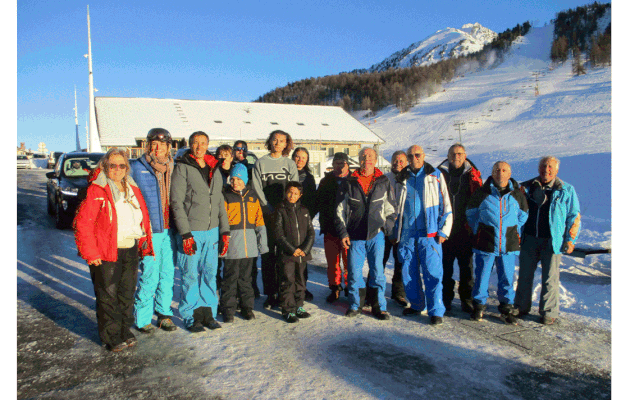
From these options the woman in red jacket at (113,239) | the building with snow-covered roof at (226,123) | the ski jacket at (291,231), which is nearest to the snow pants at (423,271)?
the ski jacket at (291,231)

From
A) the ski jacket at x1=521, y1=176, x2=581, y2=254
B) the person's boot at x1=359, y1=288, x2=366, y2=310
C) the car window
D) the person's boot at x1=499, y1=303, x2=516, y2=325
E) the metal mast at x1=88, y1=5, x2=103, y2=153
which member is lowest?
the person's boot at x1=499, y1=303, x2=516, y2=325

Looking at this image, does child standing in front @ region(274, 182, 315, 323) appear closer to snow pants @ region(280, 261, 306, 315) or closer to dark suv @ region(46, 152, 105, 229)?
snow pants @ region(280, 261, 306, 315)

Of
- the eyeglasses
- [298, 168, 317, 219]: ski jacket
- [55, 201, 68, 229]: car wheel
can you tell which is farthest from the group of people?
[55, 201, 68, 229]: car wheel

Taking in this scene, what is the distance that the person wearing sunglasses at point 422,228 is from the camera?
4.73m

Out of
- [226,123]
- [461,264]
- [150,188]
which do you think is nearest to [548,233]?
[461,264]

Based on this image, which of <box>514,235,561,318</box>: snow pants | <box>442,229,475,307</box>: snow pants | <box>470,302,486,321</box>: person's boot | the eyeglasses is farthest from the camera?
<box>442,229,475,307</box>: snow pants

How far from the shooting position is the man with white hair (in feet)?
15.0

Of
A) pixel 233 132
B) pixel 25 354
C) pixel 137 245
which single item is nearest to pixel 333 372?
pixel 137 245

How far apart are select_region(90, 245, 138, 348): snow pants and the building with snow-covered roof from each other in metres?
23.4

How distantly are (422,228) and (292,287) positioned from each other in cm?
169

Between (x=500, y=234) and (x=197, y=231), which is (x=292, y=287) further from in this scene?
(x=500, y=234)

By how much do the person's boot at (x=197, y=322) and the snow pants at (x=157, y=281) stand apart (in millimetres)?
309

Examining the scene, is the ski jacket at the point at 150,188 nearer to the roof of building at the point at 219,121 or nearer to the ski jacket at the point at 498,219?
the ski jacket at the point at 498,219

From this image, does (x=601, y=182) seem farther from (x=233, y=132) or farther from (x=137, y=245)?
(x=233, y=132)
